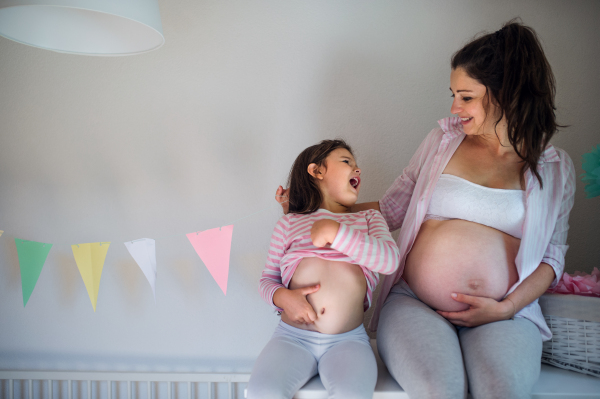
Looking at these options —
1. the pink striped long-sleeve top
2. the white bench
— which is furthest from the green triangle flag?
the white bench

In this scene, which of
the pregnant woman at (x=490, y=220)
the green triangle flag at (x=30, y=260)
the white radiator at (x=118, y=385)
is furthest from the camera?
the white radiator at (x=118, y=385)

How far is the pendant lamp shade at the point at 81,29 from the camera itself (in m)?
1.13

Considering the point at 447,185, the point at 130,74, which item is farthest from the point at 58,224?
the point at 447,185

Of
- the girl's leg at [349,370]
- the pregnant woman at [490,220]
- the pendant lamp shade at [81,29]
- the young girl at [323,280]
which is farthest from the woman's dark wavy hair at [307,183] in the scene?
the pendant lamp shade at [81,29]

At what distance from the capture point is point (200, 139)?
5.72ft

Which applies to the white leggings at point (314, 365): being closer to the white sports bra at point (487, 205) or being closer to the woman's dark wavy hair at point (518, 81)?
the white sports bra at point (487, 205)

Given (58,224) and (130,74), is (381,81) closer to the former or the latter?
(130,74)

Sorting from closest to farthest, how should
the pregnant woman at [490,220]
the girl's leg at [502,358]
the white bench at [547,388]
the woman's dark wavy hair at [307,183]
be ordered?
the girl's leg at [502,358] < the white bench at [547,388] < the pregnant woman at [490,220] < the woman's dark wavy hair at [307,183]

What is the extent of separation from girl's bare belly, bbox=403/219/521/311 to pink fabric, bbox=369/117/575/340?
47 mm

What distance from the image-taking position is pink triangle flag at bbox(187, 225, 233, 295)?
1.38 meters

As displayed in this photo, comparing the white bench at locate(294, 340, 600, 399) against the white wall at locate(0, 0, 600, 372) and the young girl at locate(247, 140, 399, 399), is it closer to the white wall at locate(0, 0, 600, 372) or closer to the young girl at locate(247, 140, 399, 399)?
the young girl at locate(247, 140, 399, 399)

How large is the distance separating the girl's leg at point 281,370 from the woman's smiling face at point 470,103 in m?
0.86

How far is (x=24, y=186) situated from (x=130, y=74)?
68 cm

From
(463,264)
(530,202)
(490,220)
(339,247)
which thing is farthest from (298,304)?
(530,202)
